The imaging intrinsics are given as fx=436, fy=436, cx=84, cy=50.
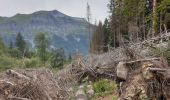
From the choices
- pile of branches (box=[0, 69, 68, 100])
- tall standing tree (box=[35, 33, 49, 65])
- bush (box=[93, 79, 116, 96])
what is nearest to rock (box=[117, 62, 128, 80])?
pile of branches (box=[0, 69, 68, 100])

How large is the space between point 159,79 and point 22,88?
408 cm

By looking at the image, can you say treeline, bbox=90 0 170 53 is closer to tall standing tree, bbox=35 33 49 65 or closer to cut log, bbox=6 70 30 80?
cut log, bbox=6 70 30 80

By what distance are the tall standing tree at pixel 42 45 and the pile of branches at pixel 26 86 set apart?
75.1 metres

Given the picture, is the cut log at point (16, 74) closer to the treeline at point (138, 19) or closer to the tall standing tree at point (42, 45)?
the treeline at point (138, 19)

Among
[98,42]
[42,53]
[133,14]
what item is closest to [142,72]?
[133,14]

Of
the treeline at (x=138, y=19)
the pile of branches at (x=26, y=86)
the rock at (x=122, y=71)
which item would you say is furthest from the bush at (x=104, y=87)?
the pile of branches at (x=26, y=86)

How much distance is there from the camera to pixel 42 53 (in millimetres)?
94812

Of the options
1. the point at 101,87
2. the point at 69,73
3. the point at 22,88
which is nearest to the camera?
the point at 22,88

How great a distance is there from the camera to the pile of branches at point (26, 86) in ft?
40.1

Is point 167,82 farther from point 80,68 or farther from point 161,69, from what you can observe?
point 80,68

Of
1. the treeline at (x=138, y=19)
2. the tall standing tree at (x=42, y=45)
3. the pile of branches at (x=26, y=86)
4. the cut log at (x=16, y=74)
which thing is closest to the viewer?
the pile of branches at (x=26, y=86)

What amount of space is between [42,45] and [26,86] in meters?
88.9

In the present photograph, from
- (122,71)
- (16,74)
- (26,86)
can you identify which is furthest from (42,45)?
(26,86)

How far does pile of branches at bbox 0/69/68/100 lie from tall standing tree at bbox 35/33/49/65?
7511cm
